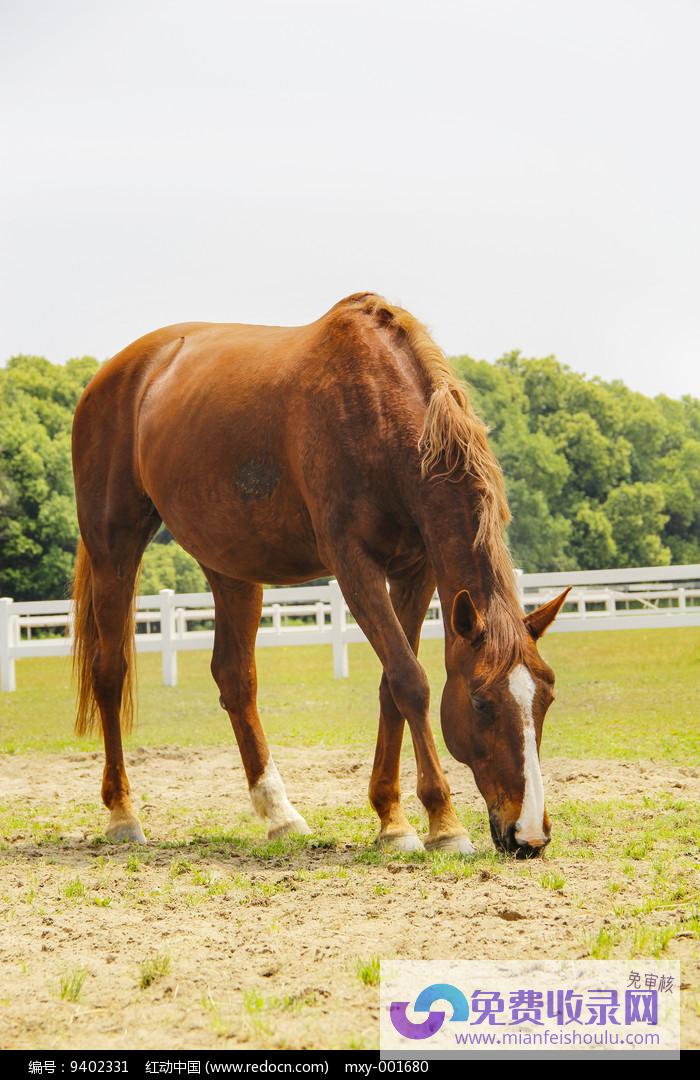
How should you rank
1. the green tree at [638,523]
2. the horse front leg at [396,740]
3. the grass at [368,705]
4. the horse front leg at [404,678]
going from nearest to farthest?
the horse front leg at [404,678] < the horse front leg at [396,740] < the grass at [368,705] < the green tree at [638,523]

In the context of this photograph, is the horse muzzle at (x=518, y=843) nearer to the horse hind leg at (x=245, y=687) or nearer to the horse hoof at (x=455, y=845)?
the horse hoof at (x=455, y=845)

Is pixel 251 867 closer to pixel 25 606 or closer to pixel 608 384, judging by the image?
pixel 25 606

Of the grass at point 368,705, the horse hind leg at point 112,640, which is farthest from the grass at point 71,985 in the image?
the grass at point 368,705

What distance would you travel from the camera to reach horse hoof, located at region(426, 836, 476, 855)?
14.8 feet

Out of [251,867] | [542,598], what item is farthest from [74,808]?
[542,598]

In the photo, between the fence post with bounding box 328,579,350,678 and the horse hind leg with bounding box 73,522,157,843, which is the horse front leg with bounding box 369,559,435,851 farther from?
the fence post with bounding box 328,579,350,678

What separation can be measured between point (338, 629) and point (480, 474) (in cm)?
946

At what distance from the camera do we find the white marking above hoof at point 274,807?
551cm

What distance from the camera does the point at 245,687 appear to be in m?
6.17

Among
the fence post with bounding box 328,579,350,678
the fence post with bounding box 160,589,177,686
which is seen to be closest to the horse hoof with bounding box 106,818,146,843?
the fence post with bounding box 328,579,350,678

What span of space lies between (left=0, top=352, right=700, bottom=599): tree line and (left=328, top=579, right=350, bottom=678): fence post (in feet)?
62.8

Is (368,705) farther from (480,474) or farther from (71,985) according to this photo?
(71,985)

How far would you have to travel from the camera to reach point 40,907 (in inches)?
164

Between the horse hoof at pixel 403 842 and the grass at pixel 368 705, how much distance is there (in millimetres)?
3285
